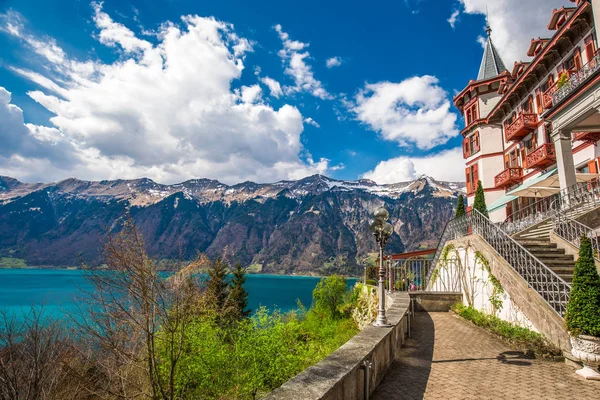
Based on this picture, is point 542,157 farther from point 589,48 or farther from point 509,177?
point 589,48

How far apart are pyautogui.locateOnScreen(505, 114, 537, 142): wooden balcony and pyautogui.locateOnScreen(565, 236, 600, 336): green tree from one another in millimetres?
19818

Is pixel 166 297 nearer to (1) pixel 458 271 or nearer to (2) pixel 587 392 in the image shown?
(2) pixel 587 392

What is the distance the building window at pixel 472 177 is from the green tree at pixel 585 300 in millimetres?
26421

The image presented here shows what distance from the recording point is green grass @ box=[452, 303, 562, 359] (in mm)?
7070

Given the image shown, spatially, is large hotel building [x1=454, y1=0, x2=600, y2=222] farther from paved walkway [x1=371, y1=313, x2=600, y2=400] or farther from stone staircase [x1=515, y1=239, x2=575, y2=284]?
paved walkway [x1=371, y1=313, x2=600, y2=400]

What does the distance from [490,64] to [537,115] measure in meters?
13.0

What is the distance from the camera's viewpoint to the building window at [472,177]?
1209 inches

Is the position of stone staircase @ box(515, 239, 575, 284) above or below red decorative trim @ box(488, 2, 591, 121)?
below

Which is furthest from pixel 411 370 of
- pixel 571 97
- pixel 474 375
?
pixel 571 97

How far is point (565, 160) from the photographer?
14.4 meters

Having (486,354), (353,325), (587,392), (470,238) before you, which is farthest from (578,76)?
(353,325)

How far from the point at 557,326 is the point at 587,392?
2271mm

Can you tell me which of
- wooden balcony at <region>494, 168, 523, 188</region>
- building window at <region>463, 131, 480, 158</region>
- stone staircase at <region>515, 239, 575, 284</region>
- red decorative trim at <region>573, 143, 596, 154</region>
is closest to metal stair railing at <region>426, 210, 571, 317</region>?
stone staircase at <region>515, 239, 575, 284</region>

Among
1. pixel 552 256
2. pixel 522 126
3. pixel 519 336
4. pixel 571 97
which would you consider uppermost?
pixel 522 126
